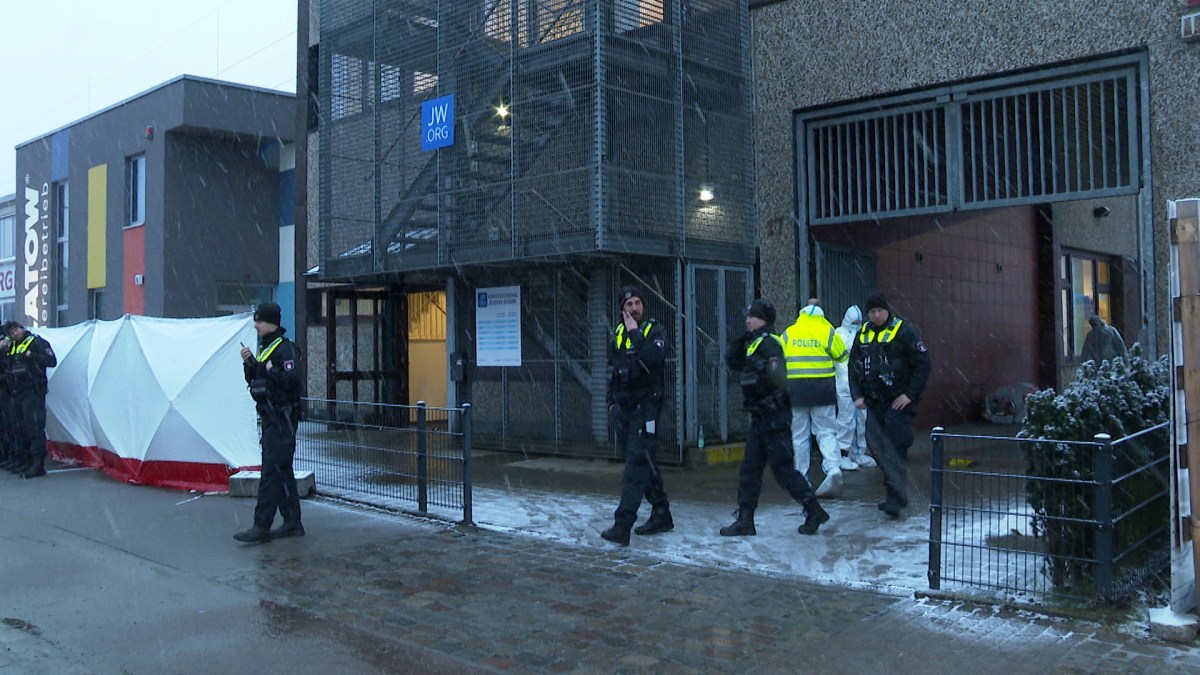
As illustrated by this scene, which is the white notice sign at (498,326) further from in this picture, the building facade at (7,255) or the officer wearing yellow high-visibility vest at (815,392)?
the building facade at (7,255)

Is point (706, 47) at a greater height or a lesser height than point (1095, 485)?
greater

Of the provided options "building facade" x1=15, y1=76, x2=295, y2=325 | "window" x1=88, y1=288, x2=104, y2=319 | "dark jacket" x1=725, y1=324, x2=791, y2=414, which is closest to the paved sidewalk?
"dark jacket" x1=725, y1=324, x2=791, y2=414

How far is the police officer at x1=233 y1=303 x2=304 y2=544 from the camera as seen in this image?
25.8 feet

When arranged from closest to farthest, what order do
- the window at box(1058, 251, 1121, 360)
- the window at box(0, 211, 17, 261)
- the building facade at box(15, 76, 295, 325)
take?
the window at box(1058, 251, 1121, 360) → the building facade at box(15, 76, 295, 325) → the window at box(0, 211, 17, 261)

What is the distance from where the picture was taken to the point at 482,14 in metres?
12.3

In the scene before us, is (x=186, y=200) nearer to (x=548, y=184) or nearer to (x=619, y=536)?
(x=548, y=184)

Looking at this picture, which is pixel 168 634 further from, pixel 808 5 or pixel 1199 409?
pixel 808 5

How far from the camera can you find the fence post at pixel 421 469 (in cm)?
860

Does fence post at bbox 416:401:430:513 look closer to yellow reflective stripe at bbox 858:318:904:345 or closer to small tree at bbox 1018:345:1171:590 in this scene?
yellow reflective stripe at bbox 858:318:904:345

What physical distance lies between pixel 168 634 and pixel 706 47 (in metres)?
9.26

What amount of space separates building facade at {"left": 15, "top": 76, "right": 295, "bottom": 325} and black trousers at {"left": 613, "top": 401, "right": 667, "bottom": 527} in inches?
657

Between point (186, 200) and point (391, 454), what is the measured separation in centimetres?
1553

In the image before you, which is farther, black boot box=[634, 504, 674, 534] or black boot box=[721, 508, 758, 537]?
black boot box=[634, 504, 674, 534]

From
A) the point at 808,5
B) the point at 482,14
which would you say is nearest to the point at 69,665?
the point at 482,14
